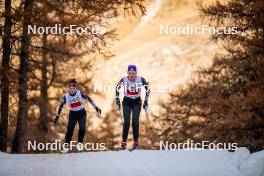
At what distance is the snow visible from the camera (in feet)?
24.4

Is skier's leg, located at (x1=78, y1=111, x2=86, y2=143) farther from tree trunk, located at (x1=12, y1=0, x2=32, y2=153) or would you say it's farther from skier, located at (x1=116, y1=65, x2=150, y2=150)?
tree trunk, located at (x1=12, y1=0, x2=32, y2=153)

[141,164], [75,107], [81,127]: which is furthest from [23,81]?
[141,164]

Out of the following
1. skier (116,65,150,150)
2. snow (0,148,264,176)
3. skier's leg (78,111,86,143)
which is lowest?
snow (0,148,264,176)

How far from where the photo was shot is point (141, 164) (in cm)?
809

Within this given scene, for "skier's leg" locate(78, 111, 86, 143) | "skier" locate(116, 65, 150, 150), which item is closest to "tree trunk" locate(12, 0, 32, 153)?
"skier's leg" locate(78, 111, 86, 143)

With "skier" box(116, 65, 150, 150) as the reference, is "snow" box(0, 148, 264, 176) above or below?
below

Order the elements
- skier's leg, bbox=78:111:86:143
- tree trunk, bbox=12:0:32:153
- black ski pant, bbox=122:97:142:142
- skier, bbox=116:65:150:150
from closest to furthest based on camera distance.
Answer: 1. skier, bbox=116:65:150:150
2. black ski pant, bbox=122:97:142:142
3. skier's leg, bbox=78:111:86:143
4. tree trunk, bbox=12:0:32:153

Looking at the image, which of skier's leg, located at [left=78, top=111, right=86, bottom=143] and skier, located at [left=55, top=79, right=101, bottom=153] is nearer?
skier, located at [left=55, top=79, right=101, bottom=153]

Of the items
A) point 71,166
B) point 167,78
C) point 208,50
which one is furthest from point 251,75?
point 208,50

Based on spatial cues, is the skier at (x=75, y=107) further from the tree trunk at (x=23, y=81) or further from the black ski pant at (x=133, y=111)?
the tree trunk at (x=23, y=81)

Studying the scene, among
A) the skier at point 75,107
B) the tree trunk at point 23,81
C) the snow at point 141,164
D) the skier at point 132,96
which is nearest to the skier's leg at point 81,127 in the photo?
the skier at point 75,107

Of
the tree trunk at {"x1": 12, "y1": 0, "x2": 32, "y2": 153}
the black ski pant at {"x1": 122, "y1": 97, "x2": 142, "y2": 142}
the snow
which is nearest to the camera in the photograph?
the snow

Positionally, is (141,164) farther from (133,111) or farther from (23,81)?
(23,81)

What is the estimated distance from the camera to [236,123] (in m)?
14.8
